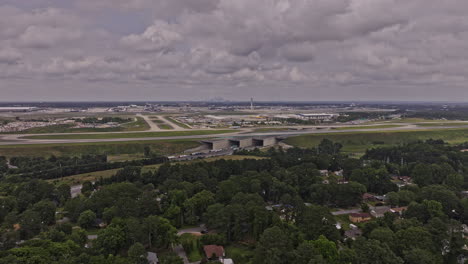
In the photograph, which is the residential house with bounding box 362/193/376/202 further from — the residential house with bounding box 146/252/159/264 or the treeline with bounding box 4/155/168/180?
the treeline with bounding box 4/155/168/180

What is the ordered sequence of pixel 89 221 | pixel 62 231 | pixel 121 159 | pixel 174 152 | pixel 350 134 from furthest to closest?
pixel 350 134, pixel 174 152, pixel 121 159, pixel 89 221, pixel 62 231

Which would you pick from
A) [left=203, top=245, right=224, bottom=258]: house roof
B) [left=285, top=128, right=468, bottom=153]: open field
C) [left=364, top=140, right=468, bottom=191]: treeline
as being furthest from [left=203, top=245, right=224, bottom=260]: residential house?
[left=285, top=128, right=468, bottom=153]: open field

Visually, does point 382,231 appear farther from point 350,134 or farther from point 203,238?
point 350,134

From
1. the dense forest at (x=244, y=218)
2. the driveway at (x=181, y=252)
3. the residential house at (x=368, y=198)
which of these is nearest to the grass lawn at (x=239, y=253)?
Result: the dense forest at (x=244, y=218)

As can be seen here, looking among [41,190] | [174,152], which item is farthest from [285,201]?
[174,152]

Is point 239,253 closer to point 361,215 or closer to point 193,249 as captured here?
point 193,249

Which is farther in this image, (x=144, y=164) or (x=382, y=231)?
(x=144, y=164)

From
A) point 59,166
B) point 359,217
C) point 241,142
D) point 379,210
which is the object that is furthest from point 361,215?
point 59,166
